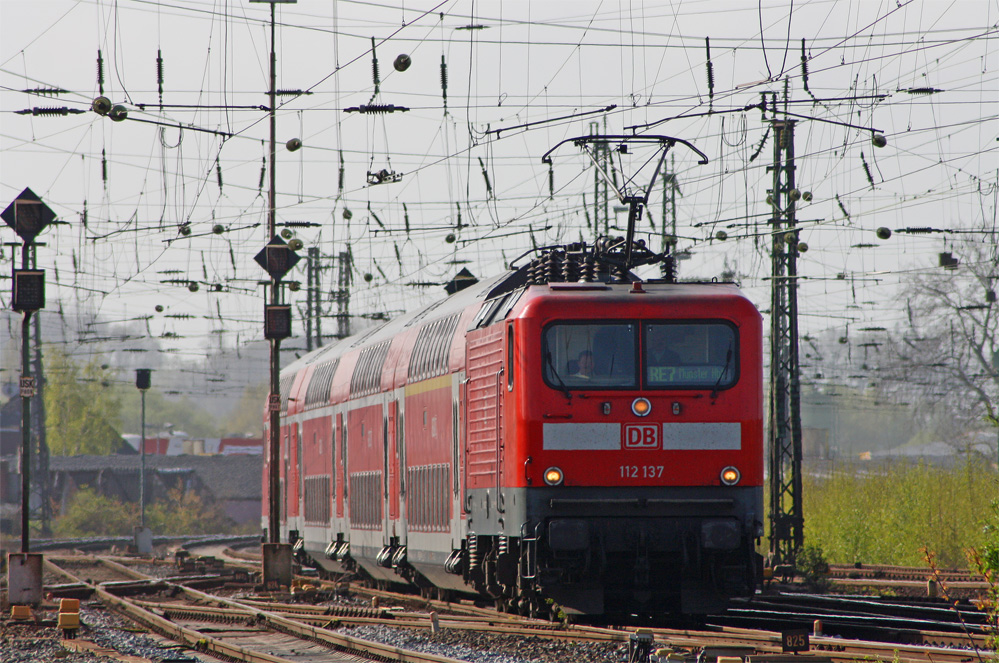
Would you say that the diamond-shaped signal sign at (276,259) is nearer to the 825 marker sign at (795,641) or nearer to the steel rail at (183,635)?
the steel rail at (183,635)

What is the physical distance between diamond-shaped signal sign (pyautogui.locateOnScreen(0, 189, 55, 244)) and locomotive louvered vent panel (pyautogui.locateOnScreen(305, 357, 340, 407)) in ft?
21.0

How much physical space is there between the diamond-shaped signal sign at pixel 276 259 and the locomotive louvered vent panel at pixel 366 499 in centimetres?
423

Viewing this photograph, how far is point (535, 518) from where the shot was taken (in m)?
12.2

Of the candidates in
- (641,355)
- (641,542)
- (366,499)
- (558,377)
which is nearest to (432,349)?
(558,377)

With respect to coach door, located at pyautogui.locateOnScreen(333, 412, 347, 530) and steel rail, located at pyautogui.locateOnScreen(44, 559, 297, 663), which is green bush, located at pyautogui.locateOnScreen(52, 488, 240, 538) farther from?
coach door, located at pyautogui.locateOnScreen(333, 412, 347, 530)

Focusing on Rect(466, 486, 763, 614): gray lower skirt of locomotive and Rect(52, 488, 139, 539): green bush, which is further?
Rect(52, 488, 139, 539): green bush

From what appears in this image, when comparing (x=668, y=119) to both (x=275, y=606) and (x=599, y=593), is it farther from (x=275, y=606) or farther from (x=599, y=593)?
(x=275, y=606)

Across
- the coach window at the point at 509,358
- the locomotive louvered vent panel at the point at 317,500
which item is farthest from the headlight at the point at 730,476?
the locomotive louvered vent panel at the point at 317,500

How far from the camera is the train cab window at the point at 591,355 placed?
1244 cm

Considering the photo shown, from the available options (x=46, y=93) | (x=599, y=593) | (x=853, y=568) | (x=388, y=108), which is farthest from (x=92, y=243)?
(x=599, y=593)

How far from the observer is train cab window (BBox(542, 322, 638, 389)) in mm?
12438

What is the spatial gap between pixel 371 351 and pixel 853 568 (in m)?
12.5

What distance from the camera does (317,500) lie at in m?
24.3

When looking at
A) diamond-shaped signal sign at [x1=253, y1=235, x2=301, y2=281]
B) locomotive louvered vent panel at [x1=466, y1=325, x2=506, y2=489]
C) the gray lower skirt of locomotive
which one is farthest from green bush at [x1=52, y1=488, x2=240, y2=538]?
the gray lower skirt of locomotive
